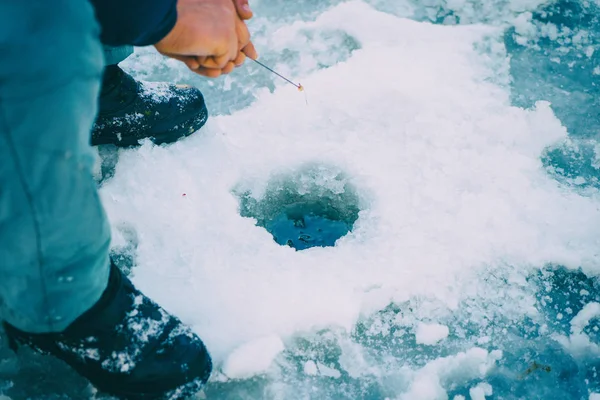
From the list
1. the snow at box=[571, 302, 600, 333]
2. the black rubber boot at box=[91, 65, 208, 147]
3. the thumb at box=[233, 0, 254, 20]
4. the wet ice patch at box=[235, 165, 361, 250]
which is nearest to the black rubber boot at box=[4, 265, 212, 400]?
the wet ice patch at box=[235, 165, 361, 250]

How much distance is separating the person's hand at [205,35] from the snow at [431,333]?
0.96 m

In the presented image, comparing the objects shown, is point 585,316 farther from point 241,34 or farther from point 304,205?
point 241,34

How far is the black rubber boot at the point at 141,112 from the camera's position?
1694 mm

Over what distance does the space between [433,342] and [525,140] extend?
3.03 ft

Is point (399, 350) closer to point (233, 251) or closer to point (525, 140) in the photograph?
point (233, 251)

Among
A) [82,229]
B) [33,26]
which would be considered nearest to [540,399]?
[82,229]

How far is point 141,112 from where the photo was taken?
1.75 metres

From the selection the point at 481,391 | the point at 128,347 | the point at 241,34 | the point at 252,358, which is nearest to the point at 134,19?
the point at 241,34

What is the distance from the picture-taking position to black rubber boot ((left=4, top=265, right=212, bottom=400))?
1.11 metres

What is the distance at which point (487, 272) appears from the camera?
1504 mm

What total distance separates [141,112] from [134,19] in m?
0.68

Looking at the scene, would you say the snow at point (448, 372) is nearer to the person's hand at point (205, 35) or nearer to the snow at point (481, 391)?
the snow at point (481, 391)

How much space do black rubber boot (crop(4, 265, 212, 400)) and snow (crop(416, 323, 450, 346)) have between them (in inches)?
23.6

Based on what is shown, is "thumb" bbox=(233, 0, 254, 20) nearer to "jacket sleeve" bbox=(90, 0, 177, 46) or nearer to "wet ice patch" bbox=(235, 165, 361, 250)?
"jacket sleeve" bbox=(90, 0, 177, 46)
